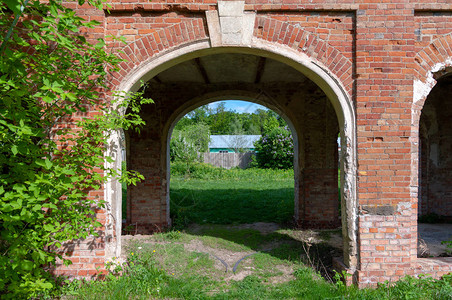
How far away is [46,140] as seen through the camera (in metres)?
3.70

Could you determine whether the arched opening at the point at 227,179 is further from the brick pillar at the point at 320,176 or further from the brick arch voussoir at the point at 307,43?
the brick arch voussoir at the point at 307,43

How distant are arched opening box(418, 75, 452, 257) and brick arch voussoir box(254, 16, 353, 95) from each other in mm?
5499

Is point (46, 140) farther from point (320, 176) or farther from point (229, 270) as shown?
point (320, 176)

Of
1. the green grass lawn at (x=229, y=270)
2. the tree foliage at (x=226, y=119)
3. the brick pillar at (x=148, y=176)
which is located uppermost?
the tree foliage at (x=226, y=119)

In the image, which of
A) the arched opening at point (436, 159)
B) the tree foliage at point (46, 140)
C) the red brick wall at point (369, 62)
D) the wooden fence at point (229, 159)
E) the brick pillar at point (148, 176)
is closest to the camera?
the tree foliage at point (46, 140)

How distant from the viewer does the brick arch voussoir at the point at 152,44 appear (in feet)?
14.1

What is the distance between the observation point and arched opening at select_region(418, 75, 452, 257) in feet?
27.5

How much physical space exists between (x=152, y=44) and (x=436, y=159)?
8436 millimetres

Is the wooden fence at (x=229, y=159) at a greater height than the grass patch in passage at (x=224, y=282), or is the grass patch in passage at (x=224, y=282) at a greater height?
the wooden fence at (x=229, y=159)

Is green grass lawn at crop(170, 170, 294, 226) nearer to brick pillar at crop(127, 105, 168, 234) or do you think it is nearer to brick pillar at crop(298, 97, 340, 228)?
brick pillar at crop(127, 105, 168, 234)

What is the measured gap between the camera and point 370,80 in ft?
14.2

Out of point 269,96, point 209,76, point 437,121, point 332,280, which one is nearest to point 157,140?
point 209,76

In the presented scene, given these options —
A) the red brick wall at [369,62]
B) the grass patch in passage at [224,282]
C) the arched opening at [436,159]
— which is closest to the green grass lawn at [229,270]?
the grass patch in passage at [224,282]

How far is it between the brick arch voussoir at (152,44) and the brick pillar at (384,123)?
7.93 ft
